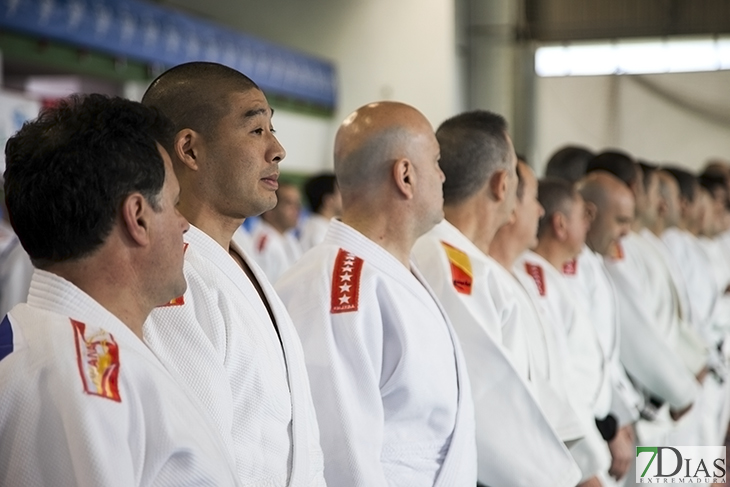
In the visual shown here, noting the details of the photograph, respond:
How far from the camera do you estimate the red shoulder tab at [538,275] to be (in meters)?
4.30

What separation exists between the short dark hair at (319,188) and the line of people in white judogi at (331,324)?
429 centimetres

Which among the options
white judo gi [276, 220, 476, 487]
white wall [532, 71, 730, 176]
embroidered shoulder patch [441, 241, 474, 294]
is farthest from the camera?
white wall [532, 71, 730, 176]

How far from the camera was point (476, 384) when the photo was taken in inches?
128

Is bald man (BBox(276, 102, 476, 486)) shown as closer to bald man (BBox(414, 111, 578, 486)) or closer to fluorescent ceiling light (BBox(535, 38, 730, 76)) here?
bald man (BBox(414, 111, 578, 486))

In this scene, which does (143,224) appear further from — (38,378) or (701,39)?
(701,39)

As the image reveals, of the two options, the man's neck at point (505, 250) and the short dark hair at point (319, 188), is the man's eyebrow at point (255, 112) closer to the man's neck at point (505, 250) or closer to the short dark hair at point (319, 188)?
the man's neck at point (505, 250)

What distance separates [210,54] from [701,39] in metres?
7.49

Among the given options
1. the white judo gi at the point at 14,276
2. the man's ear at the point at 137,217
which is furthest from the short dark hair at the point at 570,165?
the man's ear at the point at 137,217

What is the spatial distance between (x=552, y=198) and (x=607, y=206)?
2.25 ft

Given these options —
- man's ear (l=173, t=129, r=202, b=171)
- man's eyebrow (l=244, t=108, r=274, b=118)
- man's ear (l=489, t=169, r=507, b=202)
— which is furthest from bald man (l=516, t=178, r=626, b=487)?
man's ear (l=173, t=129, r=202, b=171)

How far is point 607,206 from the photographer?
16.8 ft

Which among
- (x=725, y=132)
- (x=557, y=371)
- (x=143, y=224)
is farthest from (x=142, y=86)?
(x=725, y=132)

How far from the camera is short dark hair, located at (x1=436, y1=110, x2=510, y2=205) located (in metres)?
3.60

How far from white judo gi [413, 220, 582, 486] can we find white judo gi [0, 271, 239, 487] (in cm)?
166
